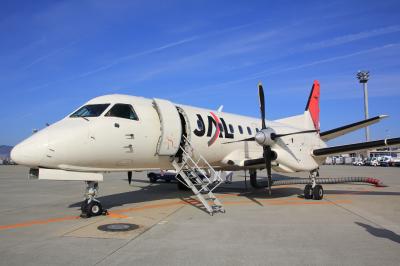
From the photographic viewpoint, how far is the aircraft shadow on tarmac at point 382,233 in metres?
7.06

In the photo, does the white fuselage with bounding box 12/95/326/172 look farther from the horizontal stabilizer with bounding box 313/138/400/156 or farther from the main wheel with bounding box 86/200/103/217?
the main wheel with bounding box 86/200/103/217

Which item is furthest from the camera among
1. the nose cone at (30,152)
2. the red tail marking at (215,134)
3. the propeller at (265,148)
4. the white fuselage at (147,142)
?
the red tail marking at (215,134)

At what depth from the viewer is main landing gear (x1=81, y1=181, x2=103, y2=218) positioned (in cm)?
966

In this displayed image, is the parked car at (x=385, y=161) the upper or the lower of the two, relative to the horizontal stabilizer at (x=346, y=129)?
lower

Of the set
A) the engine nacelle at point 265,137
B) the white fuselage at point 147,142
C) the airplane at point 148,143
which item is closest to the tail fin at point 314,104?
the airplane at point 148,143

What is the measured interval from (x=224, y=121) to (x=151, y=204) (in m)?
4.76

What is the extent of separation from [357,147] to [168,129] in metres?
7.67

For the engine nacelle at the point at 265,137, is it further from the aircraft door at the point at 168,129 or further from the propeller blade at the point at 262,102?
the aircraft door at the point at 168,129

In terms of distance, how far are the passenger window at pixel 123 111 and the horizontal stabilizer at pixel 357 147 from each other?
8296 millimetres

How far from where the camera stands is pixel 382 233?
7.57 m

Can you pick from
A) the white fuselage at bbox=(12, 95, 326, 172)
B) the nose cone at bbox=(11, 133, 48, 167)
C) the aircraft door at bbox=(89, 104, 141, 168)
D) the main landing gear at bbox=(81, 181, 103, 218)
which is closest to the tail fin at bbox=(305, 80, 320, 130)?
the white fuselage at bbox=(12, 95, 326, 172)

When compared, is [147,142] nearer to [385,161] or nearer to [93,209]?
[93,209]

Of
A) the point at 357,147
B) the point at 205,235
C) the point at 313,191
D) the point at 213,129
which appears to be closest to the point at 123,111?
the point at 213,129

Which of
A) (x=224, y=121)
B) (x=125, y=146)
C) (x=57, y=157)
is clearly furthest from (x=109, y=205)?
(x=224, y=121)
